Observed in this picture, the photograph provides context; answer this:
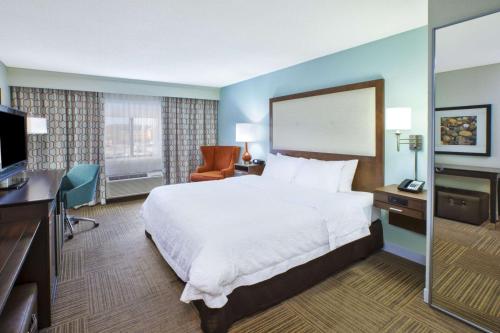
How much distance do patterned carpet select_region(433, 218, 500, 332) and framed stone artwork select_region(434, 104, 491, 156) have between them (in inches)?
21.7

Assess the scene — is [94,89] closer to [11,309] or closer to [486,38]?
[11,309]

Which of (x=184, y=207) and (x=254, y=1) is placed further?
(x=184, y=207)

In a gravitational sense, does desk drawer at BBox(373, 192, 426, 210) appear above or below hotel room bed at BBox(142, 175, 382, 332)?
above

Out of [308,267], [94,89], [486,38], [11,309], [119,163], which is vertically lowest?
[308,267]

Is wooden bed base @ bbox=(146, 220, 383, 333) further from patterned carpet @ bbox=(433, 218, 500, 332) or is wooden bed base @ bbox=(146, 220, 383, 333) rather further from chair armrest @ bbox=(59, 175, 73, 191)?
chair armrest @ bbox=(59, 175, 73, 191)

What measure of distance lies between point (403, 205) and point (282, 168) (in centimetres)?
180

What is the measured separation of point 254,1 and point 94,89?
4001mm

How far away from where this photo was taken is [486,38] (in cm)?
189

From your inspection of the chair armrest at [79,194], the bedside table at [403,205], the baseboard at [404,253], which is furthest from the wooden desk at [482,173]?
the chair armrest at [79,194]

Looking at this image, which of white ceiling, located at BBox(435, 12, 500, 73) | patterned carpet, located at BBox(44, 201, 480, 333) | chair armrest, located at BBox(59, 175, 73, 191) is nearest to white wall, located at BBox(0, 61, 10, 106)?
chair armrest, located at BBox(59, 175, 73, 191)

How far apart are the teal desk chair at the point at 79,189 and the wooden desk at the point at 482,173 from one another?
4.11 meters

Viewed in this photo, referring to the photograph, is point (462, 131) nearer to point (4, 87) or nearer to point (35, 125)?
point (35, 125)

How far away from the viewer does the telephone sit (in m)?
2.73

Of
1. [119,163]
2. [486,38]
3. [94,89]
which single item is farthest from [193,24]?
[119,163]
